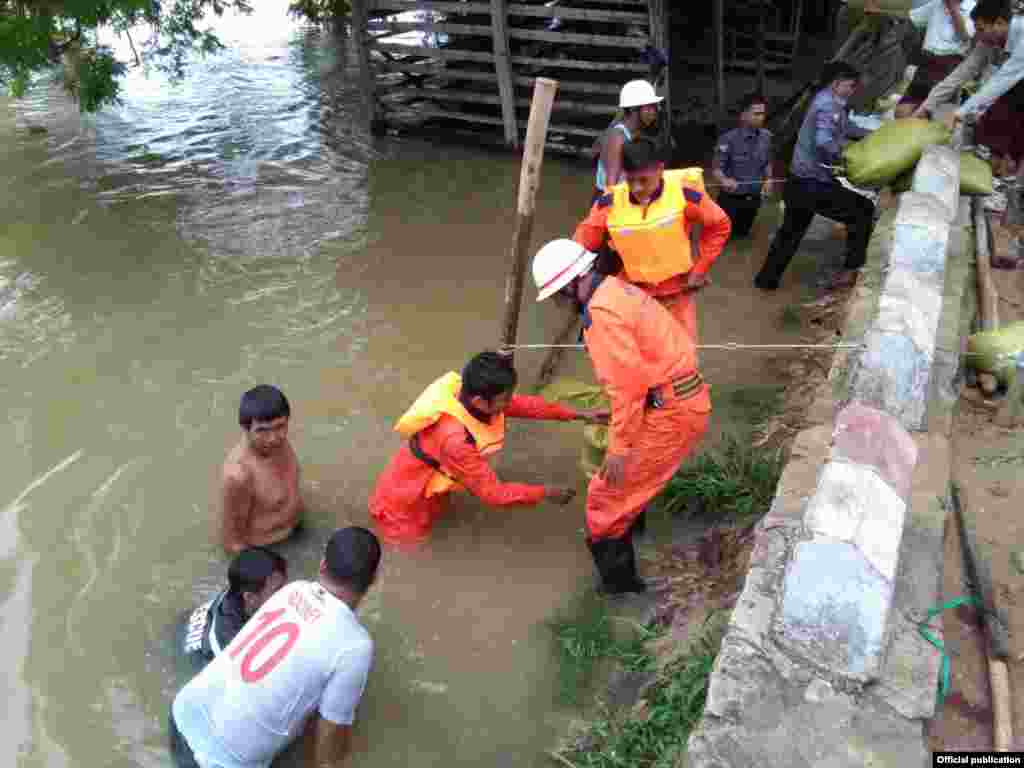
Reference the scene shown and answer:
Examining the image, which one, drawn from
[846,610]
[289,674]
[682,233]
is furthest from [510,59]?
[846,610]

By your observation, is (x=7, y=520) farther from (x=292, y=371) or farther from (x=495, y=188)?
(x=495, y=188)

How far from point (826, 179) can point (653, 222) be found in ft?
7.74

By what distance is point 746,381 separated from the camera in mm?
5309

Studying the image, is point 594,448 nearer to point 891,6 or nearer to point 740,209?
point 740,209

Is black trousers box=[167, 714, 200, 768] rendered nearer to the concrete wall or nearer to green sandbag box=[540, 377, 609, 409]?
the concrete wall

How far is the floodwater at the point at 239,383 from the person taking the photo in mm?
3477

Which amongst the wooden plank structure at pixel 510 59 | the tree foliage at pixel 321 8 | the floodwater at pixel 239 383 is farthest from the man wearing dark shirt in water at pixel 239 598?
the tree foliage at pixel 321 8

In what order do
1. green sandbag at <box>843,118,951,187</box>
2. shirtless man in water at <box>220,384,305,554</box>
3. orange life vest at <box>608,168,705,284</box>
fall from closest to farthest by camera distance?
shirtless man in water at <box>220,384,305,554</box> < orange life vest at <box>608,168,705,284</box> < green sandbag at <box>843,118,951,187</box>

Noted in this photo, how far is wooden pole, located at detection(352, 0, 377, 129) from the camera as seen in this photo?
9750mm

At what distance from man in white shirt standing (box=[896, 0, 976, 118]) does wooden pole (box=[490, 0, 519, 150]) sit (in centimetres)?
395

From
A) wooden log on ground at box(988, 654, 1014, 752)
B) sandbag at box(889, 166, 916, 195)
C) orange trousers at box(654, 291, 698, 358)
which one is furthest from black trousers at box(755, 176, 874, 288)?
wooden log on ground at box(988, 654, 1014, 752)

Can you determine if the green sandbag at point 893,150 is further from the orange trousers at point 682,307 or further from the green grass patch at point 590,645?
the green grass patch at point 590,645

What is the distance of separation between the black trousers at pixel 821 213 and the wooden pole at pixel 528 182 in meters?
2.27

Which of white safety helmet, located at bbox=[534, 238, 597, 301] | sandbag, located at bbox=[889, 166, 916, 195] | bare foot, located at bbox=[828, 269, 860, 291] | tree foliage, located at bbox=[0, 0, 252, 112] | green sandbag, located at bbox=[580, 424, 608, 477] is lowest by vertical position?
bare foot, located at bbox=[828, 269, 860, 291]
